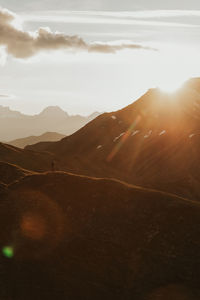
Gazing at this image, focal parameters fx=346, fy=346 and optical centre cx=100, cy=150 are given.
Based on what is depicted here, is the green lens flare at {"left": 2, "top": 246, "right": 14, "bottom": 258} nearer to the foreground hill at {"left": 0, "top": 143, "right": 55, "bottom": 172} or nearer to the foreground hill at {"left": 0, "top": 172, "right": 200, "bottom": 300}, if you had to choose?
the foreground hill at {"left": 0, "top": 172, "right": 200, "bottom": 300}

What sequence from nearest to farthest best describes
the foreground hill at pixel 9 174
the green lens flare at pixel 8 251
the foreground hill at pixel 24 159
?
1. the green lens flare at pixel 8 251
2. the foreground hill at pixel 9 174
3. the foreground hill at pixel 24 159

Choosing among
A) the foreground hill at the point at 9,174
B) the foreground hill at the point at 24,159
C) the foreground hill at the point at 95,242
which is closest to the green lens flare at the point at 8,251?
the foreground hill at the point at 95,242

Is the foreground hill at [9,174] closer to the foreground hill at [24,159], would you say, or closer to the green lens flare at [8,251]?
the green lens flare at [8,251]

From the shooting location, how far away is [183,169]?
171375 mm

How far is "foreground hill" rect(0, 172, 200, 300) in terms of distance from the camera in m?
52.5

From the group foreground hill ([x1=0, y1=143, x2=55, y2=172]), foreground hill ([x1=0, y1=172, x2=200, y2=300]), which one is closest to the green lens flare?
foreground hill ([x1=0, y1=172, x2=200, y2=300])

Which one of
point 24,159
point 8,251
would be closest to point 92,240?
point 8,251

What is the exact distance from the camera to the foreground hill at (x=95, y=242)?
172 ft

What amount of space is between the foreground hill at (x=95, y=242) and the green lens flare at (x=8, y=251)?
0.16 metres

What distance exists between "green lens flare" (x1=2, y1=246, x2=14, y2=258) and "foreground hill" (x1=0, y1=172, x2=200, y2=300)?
0.16 meters

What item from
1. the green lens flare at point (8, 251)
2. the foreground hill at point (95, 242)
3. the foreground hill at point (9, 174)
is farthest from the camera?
the foreground hill at point (9, 174)

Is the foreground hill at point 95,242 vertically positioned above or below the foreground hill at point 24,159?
below

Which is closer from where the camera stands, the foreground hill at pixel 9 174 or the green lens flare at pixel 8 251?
the green lens flare at pixel 8 251

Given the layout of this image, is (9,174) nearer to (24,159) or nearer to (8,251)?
(8,251)
